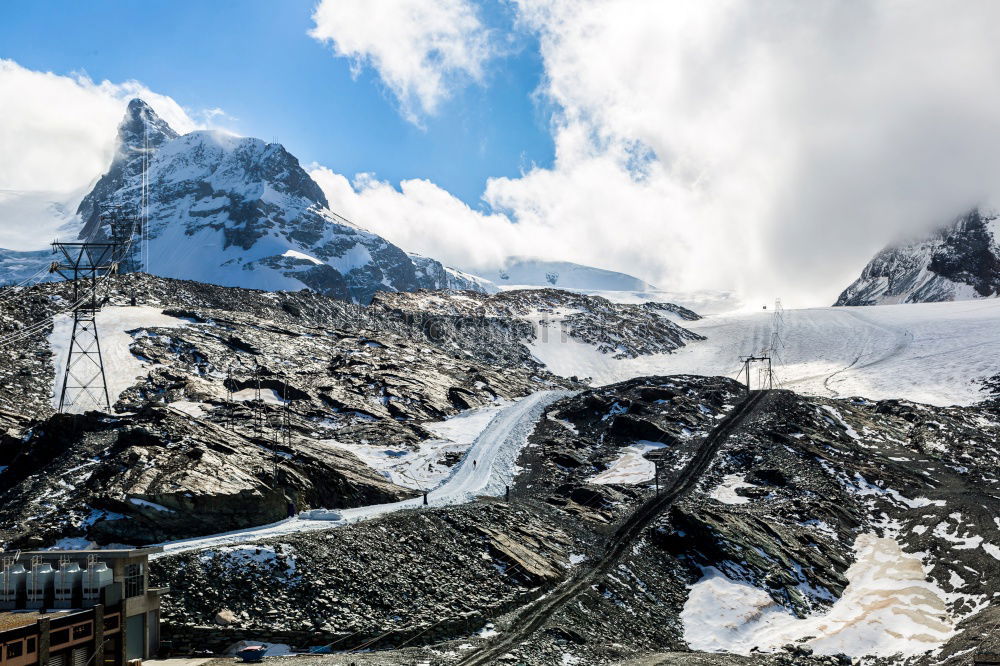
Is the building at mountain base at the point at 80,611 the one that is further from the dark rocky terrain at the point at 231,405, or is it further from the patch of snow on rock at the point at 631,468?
the patch of snow on rock at the point at 631,468

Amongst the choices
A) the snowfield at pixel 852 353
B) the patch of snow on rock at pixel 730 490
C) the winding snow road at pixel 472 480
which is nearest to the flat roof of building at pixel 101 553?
the winding snow road at pixel 472 480

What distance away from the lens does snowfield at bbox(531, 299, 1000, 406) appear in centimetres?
11806

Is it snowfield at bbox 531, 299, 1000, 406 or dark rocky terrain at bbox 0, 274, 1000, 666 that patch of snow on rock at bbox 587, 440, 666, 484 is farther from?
snowfield at bbox 531, 299, 1000, 406

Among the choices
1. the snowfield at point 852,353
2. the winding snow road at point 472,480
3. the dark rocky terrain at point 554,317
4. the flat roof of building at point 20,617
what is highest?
the dark rocky terrain at point 554,317

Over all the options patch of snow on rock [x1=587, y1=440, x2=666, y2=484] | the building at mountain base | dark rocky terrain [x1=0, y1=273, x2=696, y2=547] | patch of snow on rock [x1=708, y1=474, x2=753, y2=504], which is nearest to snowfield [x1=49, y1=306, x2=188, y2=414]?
dark rocky terrain [x1=0, y1=273, x2=696, y2=547]

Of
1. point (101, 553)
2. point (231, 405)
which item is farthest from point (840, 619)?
point (231, 405)

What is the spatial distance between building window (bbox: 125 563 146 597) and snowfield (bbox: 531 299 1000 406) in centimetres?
10707

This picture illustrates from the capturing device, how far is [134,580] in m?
30.0

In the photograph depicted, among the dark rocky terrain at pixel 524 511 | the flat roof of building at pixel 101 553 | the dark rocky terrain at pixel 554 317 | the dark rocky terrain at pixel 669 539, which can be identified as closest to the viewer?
the flat roof of building at pixel 101 553

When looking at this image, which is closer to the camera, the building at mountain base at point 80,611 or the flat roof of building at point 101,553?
the building at mountain base at point 80,611

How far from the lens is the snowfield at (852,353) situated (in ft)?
387

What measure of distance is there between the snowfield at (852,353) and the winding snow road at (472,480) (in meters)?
49.9

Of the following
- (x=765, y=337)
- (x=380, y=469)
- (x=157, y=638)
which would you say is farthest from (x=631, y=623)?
(x=765, y=337)

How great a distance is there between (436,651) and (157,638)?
39.3 feet
